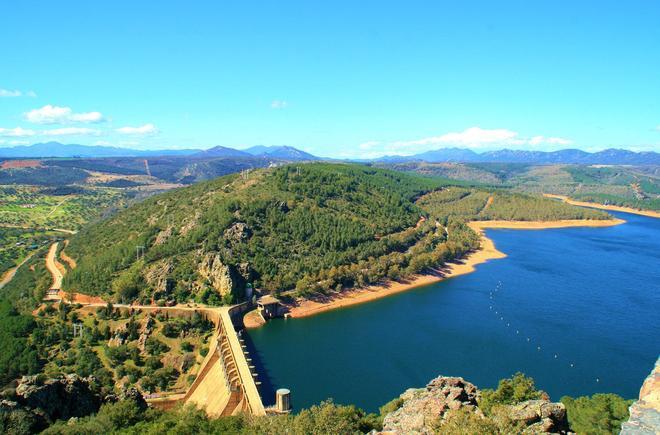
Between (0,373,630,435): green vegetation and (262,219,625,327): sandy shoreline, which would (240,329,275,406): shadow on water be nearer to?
(262,219,625,327): sandy shoreline

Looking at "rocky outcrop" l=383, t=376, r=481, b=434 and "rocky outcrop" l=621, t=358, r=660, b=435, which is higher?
"rocky outcrop" l=621, t=358, r=660, b=435

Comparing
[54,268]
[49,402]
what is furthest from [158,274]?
[49,402]

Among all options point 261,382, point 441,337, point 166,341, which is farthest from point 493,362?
point 166,341

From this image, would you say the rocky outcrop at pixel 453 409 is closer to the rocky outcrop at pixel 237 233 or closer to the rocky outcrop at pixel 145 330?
the rocky outcrop at pixel 145 330

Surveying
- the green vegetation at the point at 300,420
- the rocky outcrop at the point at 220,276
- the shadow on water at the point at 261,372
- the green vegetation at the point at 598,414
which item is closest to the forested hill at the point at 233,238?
the rocky outcrop at the point at 220,276

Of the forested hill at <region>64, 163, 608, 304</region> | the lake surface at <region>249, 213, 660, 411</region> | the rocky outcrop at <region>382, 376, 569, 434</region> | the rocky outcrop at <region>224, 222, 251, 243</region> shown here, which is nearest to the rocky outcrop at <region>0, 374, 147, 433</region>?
→ the lake surface at <region>249, 213, 660, 411</region>

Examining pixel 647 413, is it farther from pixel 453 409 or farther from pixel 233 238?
pixel 233 238

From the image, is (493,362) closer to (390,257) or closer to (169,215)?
(390,257)
